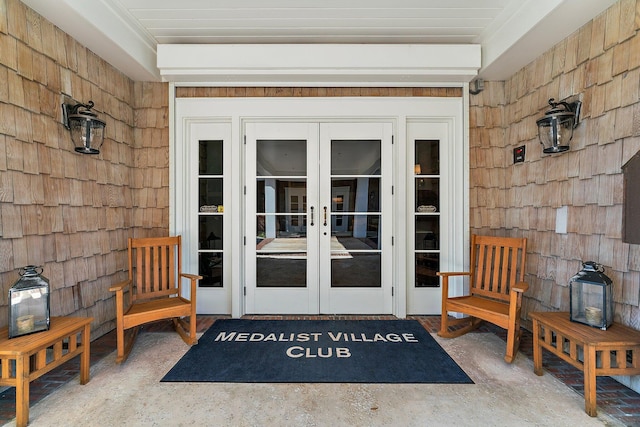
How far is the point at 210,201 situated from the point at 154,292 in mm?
1112

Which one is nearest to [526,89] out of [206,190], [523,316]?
[523,316]

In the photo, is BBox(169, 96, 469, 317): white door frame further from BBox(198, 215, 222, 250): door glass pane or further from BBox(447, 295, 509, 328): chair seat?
BBox(447, 295, 509, 328): chair seat

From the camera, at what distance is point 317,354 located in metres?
2.50

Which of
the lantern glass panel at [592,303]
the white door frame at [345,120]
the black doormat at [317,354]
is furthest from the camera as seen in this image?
the white door frame at [345,120]

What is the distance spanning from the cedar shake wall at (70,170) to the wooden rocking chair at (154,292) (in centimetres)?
37

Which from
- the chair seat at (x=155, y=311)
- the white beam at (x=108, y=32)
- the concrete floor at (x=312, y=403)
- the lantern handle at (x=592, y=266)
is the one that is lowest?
the concrete floor at (x=312, y=403)

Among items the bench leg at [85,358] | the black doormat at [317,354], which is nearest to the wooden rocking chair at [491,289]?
the black doormat at [317,354]

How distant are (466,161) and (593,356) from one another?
Answer: 209cm

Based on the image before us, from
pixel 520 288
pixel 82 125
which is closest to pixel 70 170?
pixel 82 125

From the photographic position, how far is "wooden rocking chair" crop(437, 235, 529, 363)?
241 centimetres

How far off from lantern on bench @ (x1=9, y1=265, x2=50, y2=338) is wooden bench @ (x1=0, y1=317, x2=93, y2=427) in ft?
0.20

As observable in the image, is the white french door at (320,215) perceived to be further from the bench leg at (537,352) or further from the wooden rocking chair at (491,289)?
the bench leg at (537,352)

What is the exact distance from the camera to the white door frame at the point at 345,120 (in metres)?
3.31

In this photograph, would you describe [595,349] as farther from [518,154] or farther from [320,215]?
[320,215]
